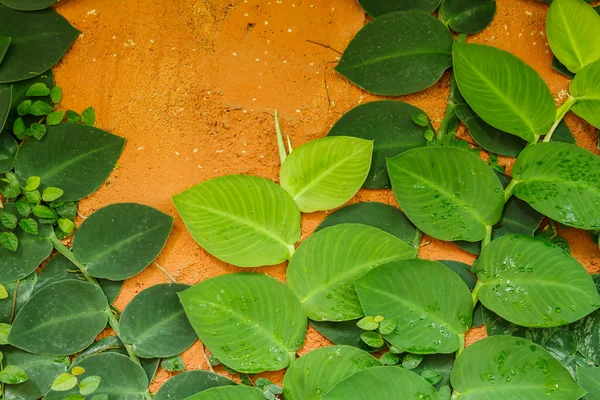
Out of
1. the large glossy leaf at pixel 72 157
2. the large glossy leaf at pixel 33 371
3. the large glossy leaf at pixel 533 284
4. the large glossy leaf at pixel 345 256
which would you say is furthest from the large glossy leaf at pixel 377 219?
the large glossy leaf at pixel 33 371

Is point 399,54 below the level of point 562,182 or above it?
above

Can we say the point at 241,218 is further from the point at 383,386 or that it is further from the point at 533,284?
the point at 533,284

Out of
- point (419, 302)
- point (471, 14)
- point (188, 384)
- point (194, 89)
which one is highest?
point (471, 14)

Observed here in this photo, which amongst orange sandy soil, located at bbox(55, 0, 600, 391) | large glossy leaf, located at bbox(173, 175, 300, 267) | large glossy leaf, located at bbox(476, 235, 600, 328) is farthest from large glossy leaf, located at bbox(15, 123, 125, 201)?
large glossy leaf, located at bbox(476, 235, 600, 328)

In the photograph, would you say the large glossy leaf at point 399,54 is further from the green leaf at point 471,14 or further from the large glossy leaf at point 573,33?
the large glossy leaf at point 573,33

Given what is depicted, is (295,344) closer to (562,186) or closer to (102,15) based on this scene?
(562,186)

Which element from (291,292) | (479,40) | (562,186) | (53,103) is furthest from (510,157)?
(53,103)

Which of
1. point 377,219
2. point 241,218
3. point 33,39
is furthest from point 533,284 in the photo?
point 33,39
